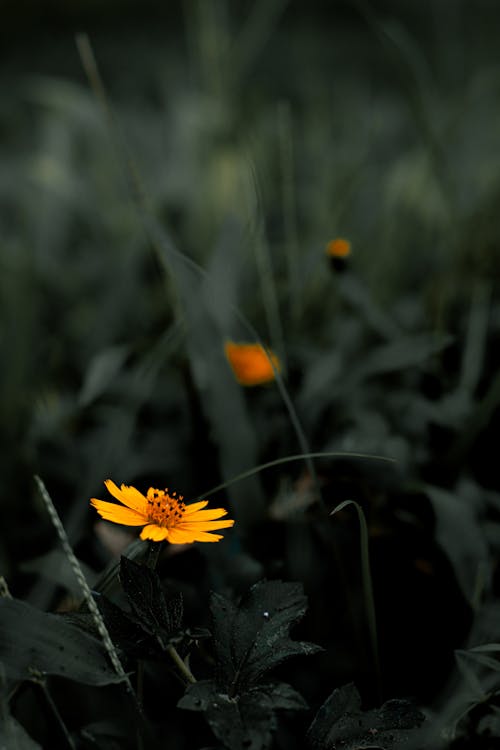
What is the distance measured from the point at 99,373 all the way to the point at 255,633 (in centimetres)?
55

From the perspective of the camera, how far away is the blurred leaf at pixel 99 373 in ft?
3.25

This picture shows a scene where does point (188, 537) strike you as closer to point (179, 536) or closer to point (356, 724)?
point (179, 536)

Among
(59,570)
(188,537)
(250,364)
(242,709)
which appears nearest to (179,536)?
(188,537)

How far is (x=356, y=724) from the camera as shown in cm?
54

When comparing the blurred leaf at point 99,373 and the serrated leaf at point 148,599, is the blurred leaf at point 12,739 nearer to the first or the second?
the serrated leaf at point 148,599

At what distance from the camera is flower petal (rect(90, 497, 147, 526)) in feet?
1.67

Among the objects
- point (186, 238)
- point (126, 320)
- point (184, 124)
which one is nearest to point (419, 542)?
point (126, 320)

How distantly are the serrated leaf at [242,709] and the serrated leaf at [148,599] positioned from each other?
0.05 m

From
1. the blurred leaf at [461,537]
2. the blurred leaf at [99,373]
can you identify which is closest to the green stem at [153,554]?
the blurred leaf at [461,537]

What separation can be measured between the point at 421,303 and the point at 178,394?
412 millimetres

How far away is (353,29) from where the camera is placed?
265 centimetres

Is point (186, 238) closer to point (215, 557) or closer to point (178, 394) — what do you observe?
point (178, 394)

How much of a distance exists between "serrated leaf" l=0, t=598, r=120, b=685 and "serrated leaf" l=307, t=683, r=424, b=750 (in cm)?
15

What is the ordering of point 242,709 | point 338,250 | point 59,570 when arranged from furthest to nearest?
point 338,250 → point 59,570 → point 242,709
